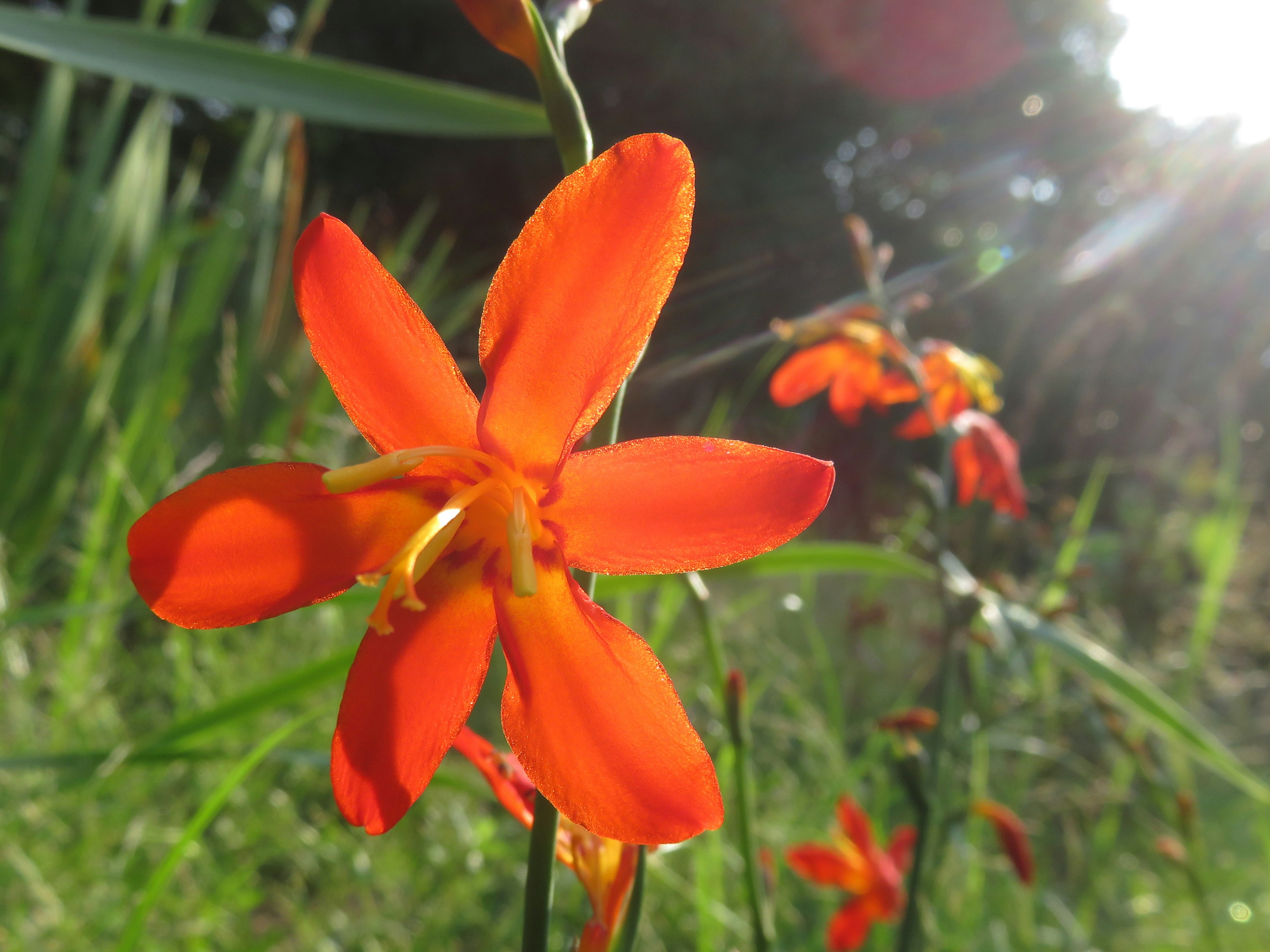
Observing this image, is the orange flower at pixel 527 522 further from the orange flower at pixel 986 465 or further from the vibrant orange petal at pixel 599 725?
the orange flower at pixel 986 465

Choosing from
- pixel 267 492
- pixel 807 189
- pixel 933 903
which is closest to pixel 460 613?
pixel 267 492

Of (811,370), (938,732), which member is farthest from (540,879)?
(811,370)

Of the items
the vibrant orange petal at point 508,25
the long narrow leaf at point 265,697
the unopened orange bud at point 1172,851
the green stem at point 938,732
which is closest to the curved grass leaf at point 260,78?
the vibrant orange petal at point 508,25

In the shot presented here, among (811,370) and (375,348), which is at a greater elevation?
(375,348)

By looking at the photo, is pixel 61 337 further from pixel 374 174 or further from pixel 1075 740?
pixel 374 174

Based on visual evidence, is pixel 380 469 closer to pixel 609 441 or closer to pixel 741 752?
pixel 609 441

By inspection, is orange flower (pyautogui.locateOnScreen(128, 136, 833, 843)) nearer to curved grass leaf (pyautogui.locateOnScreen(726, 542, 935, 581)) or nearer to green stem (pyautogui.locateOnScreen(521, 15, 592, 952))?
green stem (pyautogui.locateOnScreen(521, 15, 592, 952))
